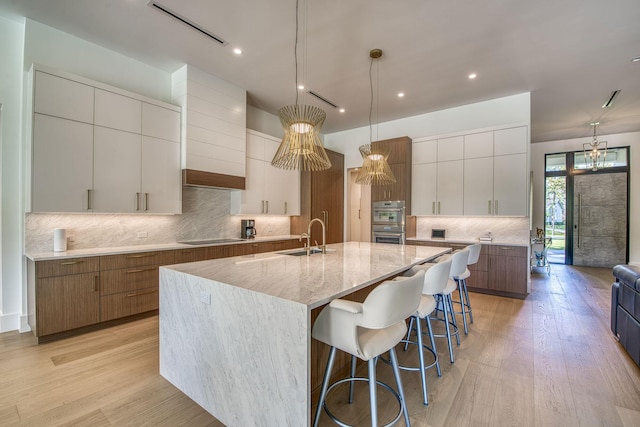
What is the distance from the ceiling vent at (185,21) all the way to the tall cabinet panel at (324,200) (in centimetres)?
280

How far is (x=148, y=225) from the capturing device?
3854 mm

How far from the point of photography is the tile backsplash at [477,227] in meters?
4.71

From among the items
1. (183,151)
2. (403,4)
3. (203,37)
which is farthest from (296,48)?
(183,151)

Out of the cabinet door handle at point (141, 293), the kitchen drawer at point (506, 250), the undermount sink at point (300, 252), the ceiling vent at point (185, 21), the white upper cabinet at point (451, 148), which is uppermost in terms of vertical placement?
the ceiling vent at point (185, 21)

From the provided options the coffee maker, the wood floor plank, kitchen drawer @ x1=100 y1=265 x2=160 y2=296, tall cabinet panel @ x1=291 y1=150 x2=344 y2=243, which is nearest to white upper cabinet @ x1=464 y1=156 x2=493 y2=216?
tall cabinet panel @ x1=291 y1=150 x2=344 y2=243

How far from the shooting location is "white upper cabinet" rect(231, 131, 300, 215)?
188 inches

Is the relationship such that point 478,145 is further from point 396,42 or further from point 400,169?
point 396,42

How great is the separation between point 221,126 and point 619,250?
355 inches

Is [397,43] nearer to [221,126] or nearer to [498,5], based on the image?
[498,5]

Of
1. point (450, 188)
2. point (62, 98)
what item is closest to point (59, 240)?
point (62, 98)

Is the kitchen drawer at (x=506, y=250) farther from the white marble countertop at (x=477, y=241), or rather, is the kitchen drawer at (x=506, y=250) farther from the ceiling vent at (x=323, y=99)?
the ceiling vent at (x=323, y=99)

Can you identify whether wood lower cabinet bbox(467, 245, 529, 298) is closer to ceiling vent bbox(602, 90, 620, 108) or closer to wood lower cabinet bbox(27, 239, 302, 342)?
ceiling vent bbox(602, 90, 620, 108)

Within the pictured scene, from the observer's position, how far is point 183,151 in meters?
3.89

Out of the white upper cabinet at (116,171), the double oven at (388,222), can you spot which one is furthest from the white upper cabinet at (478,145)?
the white upper cabinet at (116,171)
